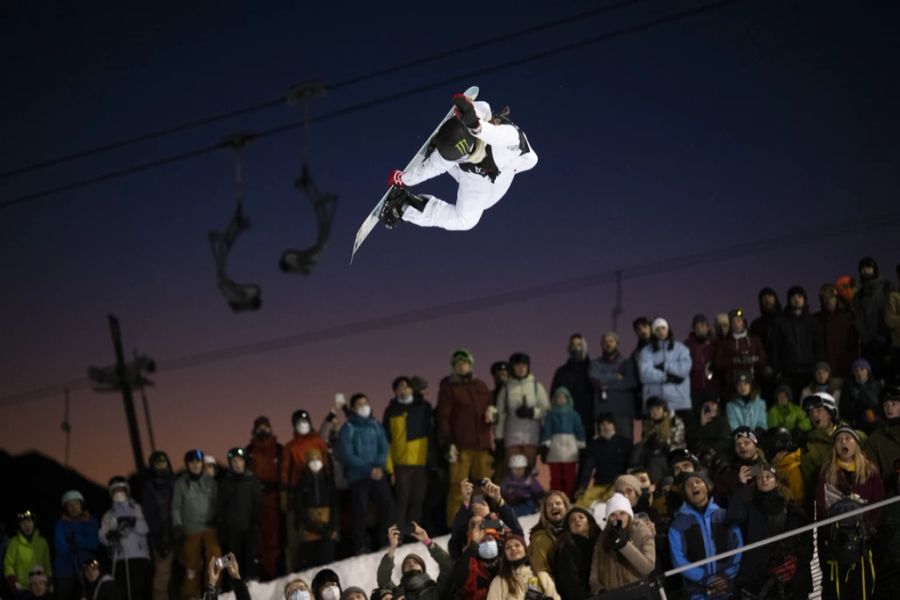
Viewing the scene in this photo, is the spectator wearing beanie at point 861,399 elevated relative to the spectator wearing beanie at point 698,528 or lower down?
Result: elevated

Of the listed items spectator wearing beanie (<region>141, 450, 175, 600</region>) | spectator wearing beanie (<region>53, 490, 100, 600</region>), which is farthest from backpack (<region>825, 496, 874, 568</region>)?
spectator wearing beanie (<region>53, 490, 100, 600</region>)

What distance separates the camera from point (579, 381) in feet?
46.8

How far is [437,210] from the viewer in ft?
35.4

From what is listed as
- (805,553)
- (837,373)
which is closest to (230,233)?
(805,553)

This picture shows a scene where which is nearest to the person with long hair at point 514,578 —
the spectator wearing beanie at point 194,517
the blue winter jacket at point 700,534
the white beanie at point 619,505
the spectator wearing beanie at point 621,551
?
the spectator wearing beanie at point 621,551

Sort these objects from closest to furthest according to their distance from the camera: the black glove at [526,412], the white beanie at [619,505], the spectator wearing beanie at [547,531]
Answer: the white beanie at [619,505] → the spectator wearing beanie at [547,531] → the black glove at [526,412]

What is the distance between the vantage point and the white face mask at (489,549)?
10859 mm

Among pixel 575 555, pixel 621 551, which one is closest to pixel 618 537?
pixel 621 551

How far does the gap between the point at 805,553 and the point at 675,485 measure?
1.89m

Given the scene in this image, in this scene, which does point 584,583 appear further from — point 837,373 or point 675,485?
point 837,373

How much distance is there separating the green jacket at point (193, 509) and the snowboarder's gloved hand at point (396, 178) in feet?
13.8

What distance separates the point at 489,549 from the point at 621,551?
0.93 meters

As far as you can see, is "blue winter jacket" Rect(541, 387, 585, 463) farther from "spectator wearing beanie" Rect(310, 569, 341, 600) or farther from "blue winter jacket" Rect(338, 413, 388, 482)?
"spectator wearing beanie" Rect(310, 569, 341, 600)

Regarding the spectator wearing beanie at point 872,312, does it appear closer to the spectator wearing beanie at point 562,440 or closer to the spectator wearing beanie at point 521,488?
the spectator wearing beanie at point 562,440
